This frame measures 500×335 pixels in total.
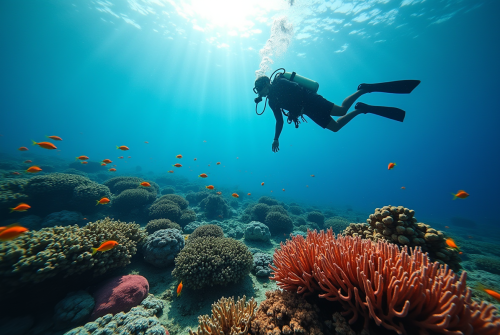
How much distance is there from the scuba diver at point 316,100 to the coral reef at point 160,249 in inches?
195

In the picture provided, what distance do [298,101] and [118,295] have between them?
723 cm

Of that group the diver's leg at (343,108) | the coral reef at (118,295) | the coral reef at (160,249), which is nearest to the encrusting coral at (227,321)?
the coral reef at (118,295)

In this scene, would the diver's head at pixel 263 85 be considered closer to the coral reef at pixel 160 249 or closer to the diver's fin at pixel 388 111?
the diver's fin at pixel 388 111

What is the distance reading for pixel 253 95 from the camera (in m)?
68.7

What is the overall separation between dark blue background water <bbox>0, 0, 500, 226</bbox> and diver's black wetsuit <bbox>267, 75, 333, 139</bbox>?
994 inches

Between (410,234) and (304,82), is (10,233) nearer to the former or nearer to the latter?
(410,234)

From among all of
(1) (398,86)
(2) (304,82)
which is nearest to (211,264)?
(2) (304,82)

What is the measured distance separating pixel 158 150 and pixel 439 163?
221064mm

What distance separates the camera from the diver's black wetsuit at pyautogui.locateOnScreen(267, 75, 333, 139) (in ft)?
19.0

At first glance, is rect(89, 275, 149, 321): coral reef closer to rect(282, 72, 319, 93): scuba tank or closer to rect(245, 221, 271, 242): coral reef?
rect(245, 221, 271, 242): coral reef

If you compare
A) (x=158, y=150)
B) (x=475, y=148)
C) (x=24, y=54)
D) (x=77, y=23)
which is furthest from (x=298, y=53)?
(x=158, y=150)

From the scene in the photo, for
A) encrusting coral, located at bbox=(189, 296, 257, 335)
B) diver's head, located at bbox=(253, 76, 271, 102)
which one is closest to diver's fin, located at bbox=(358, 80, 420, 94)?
diver's head, located at bbox=(253, 76, 271, 102)

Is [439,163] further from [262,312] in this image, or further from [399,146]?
[262,312]

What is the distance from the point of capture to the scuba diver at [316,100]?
5.70m
